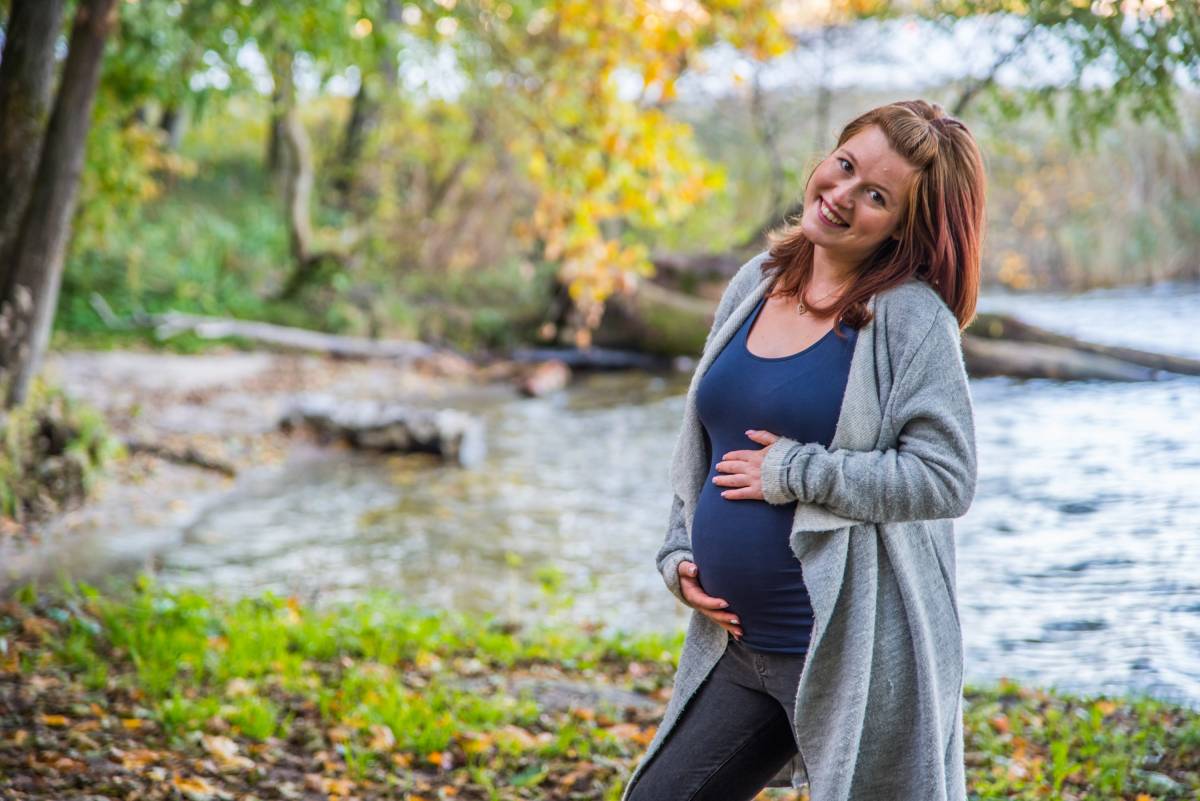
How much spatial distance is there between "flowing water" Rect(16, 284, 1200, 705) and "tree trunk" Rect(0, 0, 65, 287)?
2.39 metres

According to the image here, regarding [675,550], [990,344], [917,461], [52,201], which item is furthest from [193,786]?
Answer: [990,344]

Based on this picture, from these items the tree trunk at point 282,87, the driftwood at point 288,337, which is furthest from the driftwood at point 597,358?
the tree trunk at point 282,87

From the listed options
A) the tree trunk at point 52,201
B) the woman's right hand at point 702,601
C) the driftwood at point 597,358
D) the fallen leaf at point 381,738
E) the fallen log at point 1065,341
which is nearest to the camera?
the woman's right hand at point 702,601

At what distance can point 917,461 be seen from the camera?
6.75 ft

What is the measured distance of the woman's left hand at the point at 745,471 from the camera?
2217 millimetres

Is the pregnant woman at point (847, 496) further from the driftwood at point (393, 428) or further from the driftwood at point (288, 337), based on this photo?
the driftwood at point (288, 337)

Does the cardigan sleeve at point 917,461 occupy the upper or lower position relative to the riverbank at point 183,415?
upper

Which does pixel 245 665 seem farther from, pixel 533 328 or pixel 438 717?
pixel 533 328

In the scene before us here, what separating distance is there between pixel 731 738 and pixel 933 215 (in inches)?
45.6

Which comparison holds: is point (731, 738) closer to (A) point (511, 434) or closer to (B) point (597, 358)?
(A) point (511, 434)

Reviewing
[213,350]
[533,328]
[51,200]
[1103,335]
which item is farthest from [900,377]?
[533,328]

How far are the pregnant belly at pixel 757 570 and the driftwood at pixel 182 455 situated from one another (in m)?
7.61

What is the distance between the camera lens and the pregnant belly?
2.21 meters

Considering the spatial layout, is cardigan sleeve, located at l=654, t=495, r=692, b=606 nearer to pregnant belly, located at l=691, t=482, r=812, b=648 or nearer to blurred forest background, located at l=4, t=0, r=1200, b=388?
pregnant belly, located at l=691, t=482, r=812, b=648
